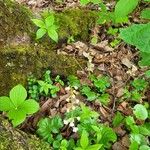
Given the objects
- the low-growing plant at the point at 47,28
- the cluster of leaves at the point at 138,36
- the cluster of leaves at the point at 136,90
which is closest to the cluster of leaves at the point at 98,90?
the cluster of leaves at the point at 136,90

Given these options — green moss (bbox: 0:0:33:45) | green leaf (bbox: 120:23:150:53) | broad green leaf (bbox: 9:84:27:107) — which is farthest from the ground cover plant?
green leaf (bbox: 120:23:150:53)

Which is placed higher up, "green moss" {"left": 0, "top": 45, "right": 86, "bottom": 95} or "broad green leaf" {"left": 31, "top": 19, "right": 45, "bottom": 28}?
"broad green leaf" {"left": 31, "top": 19, "right": 45, "bottom": 28}

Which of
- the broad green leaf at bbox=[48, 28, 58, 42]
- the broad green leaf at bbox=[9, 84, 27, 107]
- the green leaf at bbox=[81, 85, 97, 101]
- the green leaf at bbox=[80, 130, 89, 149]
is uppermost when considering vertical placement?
the broad green leaf at bbox=[48, 28, 58, 42]

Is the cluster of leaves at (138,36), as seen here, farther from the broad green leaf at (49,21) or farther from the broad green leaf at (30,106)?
the broad green leaf at (49,21)

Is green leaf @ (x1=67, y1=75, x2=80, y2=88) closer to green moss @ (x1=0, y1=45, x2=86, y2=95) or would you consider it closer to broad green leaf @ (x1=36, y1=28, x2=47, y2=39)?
green moss @ (x1=0, y1=45, x2=86, y2=95)

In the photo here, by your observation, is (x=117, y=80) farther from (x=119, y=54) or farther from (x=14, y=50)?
(x=14, y=50)

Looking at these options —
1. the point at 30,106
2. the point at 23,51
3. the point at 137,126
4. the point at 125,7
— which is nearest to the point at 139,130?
the point at 137,126
